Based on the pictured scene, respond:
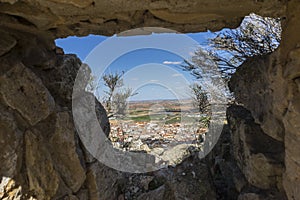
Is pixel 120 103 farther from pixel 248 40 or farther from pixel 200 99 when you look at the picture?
pixel 248 40

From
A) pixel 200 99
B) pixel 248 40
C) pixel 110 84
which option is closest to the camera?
pixel 248 40

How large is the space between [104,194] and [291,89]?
1359mm

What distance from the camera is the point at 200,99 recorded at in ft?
10.4

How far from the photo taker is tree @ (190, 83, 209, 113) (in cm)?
300

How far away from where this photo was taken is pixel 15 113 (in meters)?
0.97

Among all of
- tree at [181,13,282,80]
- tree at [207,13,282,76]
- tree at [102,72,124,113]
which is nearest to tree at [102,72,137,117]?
tree at [102,72,124,113]

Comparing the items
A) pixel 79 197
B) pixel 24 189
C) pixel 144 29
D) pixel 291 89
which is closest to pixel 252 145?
pixel 291 89

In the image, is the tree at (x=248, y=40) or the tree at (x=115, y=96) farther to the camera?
the tree at (x=115, y=96)

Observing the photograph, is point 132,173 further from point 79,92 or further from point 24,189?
point 24,189

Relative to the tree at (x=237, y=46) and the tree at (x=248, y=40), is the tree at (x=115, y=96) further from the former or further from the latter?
the tree at (x=248, y=40)

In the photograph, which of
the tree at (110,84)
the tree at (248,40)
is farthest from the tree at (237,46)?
the tree at (110,84)

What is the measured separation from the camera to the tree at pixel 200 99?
3.00 meters

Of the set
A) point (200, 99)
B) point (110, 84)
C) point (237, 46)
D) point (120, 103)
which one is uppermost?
point (237, 46)

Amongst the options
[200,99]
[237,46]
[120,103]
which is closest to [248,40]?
[237,46]
